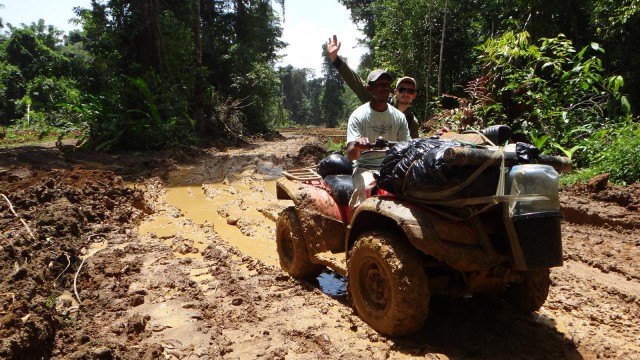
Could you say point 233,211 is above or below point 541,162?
below

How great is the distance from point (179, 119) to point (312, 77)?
68.9 m

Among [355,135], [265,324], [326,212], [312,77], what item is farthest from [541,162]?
[312,77]

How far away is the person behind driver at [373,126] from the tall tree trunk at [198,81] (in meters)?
15.1

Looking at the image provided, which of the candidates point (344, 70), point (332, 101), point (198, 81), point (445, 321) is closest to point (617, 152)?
point (344, 70)

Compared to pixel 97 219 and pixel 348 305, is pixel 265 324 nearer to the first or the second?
pixel 348 305

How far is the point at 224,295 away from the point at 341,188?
1448mm

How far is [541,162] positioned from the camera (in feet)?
9.42

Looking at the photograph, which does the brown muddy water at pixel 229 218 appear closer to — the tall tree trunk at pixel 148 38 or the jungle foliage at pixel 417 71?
the jungle foliage at pixel 417 71

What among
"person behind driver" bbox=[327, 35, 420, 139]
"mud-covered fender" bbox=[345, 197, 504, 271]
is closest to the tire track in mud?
"mud-covered fender" bbox=[345, 197, 504, 271]

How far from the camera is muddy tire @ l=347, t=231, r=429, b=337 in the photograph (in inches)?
Result: 110

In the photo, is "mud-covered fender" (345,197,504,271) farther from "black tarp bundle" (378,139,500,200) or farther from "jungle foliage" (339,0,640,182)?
"jungle foliage" (339,0,640,182)

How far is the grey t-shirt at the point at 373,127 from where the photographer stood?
3.80 m

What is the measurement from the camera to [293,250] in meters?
4.33

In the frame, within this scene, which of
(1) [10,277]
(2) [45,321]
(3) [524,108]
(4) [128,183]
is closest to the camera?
(2) [45,321]
